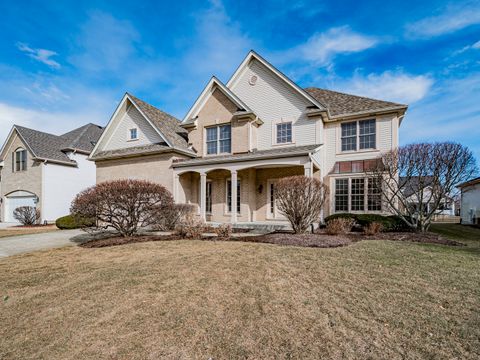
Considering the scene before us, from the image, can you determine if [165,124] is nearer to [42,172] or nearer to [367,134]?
[42,172]

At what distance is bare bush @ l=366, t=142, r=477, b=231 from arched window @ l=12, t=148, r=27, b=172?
28.3 metres

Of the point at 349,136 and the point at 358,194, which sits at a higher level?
the point at 349,136

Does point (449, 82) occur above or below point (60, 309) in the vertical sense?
above

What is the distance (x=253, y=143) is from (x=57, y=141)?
21.0m

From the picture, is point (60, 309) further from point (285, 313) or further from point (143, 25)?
point (143, 25)

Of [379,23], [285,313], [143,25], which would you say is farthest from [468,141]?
[143,25]

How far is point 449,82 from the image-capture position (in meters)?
14.4

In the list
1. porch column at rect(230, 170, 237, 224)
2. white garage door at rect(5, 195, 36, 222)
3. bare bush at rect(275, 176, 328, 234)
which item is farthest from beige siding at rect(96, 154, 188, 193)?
white garage door at rect(5, 195, 36, 222)

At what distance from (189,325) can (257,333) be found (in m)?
0.97

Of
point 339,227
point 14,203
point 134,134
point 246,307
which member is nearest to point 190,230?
point 339,227

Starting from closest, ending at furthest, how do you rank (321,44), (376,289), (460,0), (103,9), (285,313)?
(285,313) → (376,289) → (460,0) → (103,9) → (321,44)

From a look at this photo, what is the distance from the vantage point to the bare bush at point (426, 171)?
36.4 feet

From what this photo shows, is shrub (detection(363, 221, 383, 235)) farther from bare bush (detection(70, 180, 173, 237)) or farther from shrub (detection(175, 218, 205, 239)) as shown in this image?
bare bush (detection(70, 180, 173, 237))

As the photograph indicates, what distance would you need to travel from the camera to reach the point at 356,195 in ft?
48.7
